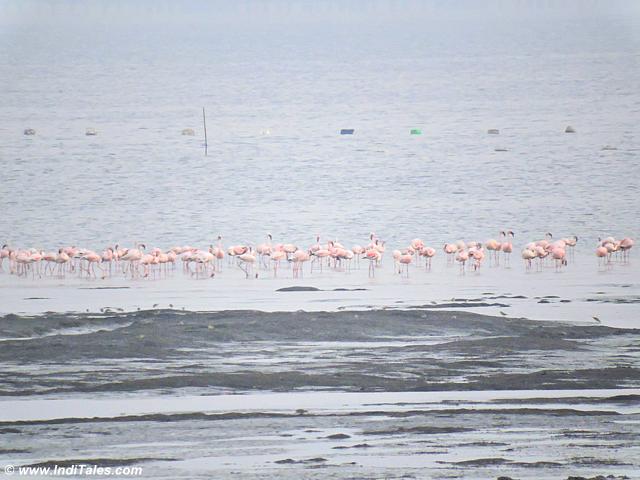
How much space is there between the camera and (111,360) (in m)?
14.3

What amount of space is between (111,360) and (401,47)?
140509 millimetres

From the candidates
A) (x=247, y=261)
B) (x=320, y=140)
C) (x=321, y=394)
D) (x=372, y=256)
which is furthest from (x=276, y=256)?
(x=320, y=140)

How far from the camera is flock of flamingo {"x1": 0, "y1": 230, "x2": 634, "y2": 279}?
75.8 feet

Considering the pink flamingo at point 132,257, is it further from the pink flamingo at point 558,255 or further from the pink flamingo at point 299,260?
the pink flamingo at point 558,255

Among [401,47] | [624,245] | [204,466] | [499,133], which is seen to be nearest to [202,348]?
[204,466]

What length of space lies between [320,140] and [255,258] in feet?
137

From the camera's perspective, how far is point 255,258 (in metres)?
23.3

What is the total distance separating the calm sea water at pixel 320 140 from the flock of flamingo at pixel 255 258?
13.3ft

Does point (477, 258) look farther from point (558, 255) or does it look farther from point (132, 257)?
point (132, 257)

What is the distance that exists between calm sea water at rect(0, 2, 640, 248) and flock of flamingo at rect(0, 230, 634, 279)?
4061 millimetres

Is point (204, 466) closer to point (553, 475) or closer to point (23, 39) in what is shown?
point (553, 475)

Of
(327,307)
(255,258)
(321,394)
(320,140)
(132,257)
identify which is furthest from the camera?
(320,140)

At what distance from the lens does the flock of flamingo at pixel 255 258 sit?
75.8 feet

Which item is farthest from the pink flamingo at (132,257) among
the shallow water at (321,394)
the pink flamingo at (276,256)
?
the shallow water at (321,394)
